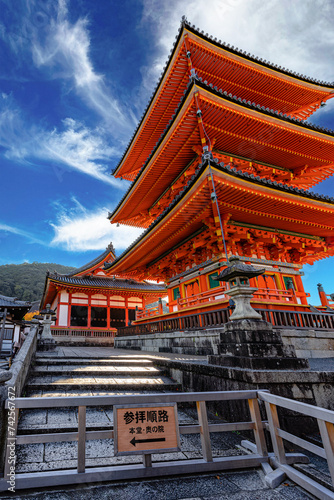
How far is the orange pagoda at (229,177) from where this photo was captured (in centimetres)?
914

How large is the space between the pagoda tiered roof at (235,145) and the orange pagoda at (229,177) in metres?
0.05

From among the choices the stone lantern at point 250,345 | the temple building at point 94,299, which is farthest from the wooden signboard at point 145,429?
the temple building at point 94,299

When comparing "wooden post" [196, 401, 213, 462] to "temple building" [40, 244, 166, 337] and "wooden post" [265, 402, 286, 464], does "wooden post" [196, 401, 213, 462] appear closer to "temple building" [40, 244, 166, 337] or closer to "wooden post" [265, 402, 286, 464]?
"wooden post" [265, 402, 286, 464]

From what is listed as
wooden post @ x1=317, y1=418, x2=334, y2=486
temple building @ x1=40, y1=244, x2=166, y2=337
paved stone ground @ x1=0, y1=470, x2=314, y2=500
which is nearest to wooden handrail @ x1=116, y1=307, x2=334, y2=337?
paved stone ground @ x1=0, y1=470, x2=314, y2=500

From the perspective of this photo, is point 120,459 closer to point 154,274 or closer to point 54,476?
point 54,476

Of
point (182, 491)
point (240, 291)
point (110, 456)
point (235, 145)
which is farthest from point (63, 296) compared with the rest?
point (182, 491)

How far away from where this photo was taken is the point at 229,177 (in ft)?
27.1

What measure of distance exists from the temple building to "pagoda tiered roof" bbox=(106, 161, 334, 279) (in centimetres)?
1035

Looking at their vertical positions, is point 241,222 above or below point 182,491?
above

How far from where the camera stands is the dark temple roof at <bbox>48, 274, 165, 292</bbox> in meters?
21.1

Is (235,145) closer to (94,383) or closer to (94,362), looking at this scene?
(94,362)

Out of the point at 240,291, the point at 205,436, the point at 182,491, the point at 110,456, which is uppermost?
the point at 240,291

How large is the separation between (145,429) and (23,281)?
3290 inches

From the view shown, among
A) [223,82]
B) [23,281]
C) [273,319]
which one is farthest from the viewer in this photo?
[23,281]
